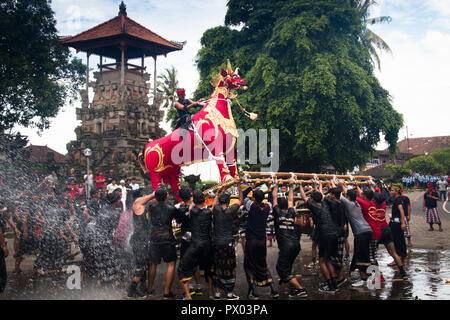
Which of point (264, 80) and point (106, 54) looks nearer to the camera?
point (264, 80)

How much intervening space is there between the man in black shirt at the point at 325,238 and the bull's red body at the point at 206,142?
269 centimetres

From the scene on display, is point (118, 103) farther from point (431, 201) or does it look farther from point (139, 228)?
point (139, 228)

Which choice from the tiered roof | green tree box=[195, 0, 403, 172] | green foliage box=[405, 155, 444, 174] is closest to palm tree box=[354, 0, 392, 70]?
green tree box=[195, 0, 403, 172]

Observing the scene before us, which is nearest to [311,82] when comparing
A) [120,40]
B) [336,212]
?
[336,212]

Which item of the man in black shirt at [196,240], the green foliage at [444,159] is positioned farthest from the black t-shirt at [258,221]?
the green foliage at [444,159]

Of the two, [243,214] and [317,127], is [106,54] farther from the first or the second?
[243,214]

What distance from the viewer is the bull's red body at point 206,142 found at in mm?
8898

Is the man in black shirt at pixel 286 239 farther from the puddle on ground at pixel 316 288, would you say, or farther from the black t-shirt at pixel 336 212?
the black t-shirt at pixel 336 212

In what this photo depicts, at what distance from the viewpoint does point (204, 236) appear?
241 inches

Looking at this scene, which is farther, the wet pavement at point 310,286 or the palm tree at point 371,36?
the palm tree at point 371,36

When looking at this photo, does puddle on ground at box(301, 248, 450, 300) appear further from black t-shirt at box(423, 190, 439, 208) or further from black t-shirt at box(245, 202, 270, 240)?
black t-shirt at box(423, 190, 439, 208)

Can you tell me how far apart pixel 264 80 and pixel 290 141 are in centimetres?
324
